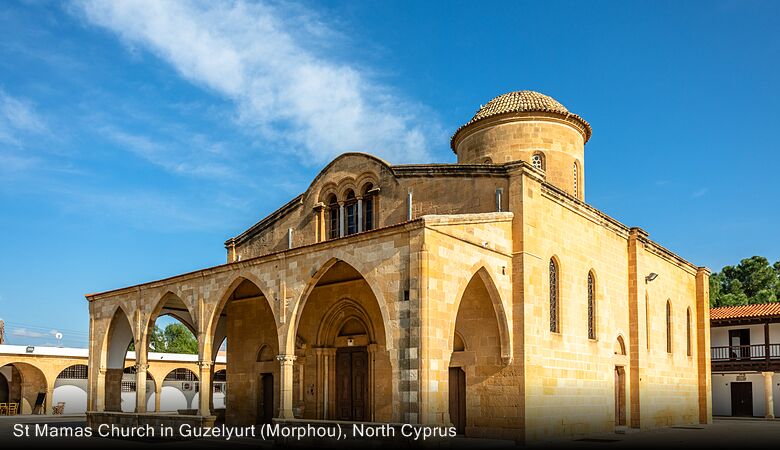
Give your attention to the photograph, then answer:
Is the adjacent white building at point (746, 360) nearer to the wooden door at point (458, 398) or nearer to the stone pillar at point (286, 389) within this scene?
the wooden door at point (458, 398)

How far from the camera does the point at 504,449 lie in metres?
14.0

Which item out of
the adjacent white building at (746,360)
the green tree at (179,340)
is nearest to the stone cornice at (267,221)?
the adjacent white building at (746,360)

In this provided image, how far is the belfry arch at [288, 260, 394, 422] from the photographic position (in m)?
18.5

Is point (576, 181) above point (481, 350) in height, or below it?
above

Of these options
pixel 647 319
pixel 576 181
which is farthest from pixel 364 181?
pixel 647 319

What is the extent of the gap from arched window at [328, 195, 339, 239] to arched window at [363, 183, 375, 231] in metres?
1.14

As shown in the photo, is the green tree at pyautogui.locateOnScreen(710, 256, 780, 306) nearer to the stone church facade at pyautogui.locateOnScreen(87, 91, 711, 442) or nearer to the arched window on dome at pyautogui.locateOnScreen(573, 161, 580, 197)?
the stone church facade at pyautogui.locateOnScreen(87, 91, 711, 442)

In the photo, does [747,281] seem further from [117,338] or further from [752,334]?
[117,338]

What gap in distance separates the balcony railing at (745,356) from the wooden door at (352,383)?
2020 cm

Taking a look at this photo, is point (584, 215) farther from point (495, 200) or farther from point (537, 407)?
point (537, 407)

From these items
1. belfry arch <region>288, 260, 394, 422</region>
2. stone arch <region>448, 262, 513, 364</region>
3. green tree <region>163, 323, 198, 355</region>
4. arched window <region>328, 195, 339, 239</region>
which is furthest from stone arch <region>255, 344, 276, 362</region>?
green tree <region>163, 323, 198, 355</region>

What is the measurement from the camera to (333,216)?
20.5 m

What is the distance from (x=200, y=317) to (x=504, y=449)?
8901mm

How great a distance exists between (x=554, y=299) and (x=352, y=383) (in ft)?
18.9
